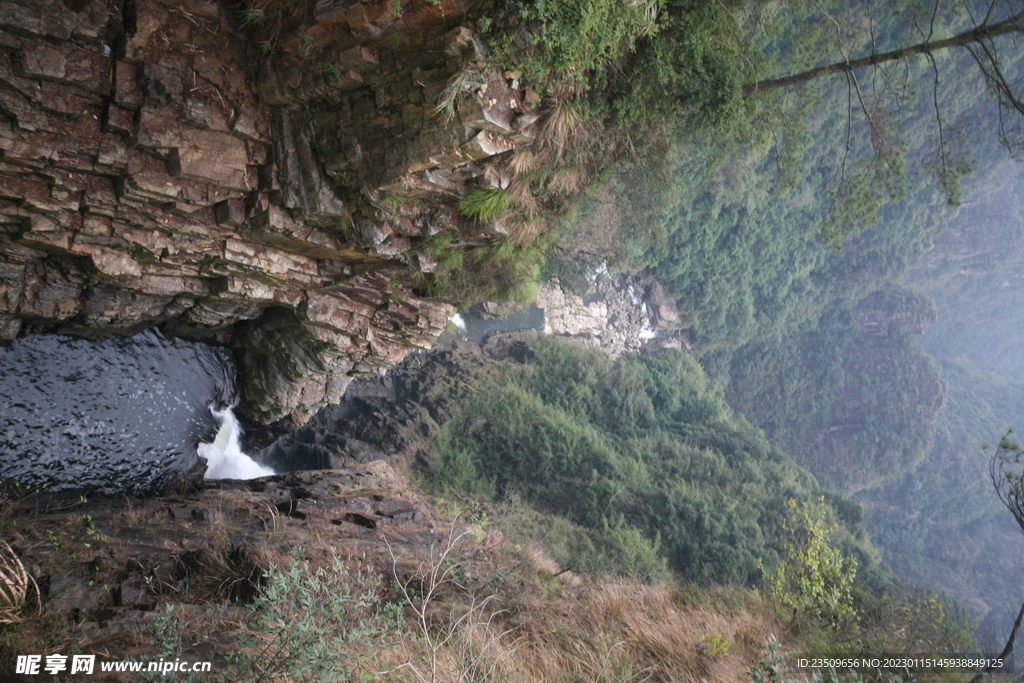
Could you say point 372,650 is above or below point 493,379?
below

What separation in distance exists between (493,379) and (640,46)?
10.2m

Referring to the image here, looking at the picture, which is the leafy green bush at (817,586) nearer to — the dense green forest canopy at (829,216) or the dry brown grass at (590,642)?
the dry brown grass at (590,642)

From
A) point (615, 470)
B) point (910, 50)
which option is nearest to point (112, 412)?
point (910, 50)

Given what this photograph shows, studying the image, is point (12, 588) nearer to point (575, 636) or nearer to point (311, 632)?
point (311, 632)

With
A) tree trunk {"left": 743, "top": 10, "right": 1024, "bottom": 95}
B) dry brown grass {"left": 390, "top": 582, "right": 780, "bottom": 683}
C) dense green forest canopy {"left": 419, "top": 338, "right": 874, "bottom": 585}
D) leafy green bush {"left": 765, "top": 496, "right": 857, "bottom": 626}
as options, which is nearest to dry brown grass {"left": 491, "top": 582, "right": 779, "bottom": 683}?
dry brown grass {"left": 390, "top": 582, "right": 780, "bottom": 683}

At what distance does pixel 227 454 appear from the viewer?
9555 mm

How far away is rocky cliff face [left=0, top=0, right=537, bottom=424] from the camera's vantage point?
435 centimetres

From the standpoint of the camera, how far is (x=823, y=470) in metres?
26.7

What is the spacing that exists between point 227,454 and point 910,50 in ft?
36.4

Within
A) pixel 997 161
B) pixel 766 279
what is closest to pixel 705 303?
pixel 766 279

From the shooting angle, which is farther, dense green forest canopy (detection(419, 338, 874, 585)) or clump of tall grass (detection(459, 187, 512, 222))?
dense green forest canopy (detection(419, 338, 874, 585))

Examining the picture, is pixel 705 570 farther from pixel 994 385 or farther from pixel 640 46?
pixel 994 385

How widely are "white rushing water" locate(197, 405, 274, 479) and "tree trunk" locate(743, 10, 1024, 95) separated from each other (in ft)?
30.4

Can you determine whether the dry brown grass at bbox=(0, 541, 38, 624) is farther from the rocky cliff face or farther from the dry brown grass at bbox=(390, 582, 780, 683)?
the rocky cliff face
